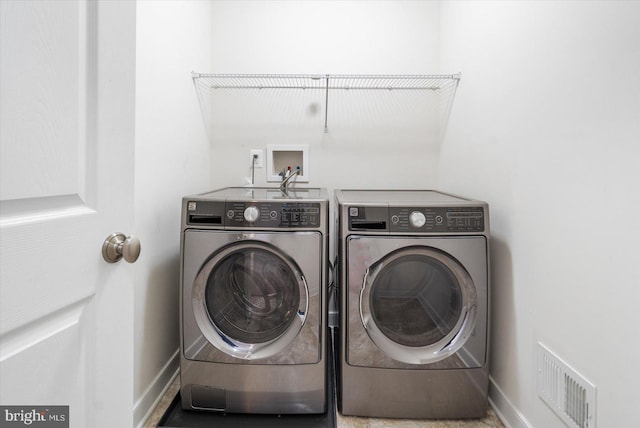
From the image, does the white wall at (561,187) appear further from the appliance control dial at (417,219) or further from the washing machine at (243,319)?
the washing machine at (243,319)

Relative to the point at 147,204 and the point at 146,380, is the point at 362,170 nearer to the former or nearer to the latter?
the point at 147,204

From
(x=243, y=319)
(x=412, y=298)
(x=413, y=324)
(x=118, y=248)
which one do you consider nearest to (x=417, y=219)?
(x=412, y=298)

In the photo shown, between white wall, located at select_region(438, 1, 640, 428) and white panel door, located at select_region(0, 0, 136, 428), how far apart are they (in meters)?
1.26

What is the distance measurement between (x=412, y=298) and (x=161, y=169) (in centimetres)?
129

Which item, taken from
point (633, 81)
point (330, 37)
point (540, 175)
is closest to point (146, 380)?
point (540, 175)

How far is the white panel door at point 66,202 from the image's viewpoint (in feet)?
1.66

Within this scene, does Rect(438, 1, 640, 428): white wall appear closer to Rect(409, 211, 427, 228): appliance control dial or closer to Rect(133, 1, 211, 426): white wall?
Rect(409, 211, 427, 228): appliance control dial

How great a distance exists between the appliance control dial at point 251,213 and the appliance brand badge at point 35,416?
0.85 metres

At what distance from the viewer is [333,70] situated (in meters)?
2.19

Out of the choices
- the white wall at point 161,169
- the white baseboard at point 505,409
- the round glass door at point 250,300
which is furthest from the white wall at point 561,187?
the white wall at point 161,169

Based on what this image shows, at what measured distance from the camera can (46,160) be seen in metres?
0.56

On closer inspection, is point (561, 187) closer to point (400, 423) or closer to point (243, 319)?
point (400, 423)

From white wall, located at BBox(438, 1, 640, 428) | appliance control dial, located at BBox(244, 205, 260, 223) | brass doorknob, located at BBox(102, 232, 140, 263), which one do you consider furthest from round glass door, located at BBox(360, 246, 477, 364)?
brass doorknob, located at BBox(102, 232, 140, 263)

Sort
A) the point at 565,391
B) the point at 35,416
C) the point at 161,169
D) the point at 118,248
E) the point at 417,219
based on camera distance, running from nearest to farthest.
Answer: the point at 35,416 < the point at 118,248 < the point at 565,391 < the point at 417,219 < the point at 161,169
